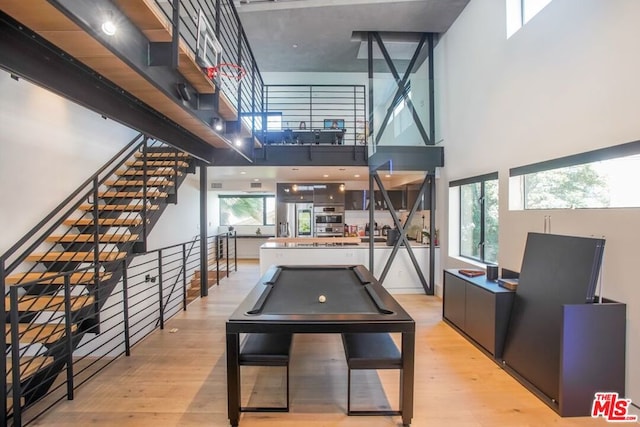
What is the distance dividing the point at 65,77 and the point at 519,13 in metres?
4.36

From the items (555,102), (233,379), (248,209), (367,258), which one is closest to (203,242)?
(367,258)

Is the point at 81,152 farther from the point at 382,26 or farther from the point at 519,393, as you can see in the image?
the point at 519,393

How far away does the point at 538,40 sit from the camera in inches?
118

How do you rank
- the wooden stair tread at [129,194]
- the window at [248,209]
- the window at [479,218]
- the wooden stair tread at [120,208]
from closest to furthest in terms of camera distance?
the window at [479,218], the wooden stair tread at [120,208], the wooden stair tread at [129,194], the window at [248,209]

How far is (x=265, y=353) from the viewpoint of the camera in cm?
223

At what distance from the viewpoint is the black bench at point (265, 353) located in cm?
219

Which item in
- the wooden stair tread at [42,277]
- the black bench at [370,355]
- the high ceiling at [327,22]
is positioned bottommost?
the black bench at [370,355]

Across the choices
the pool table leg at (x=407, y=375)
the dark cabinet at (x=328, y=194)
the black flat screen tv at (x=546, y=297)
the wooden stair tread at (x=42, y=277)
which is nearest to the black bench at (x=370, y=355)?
the pool table leg at (x=407, y=375)

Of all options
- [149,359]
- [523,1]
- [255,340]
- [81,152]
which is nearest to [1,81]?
[81,152]

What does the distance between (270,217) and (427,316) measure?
21.3ft

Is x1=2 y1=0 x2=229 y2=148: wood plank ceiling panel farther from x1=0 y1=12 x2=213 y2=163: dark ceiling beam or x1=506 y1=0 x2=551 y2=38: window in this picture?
x1=506 y1=0 x2=551 y2=38: window

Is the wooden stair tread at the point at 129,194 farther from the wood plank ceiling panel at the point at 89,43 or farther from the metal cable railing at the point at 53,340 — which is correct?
the wood plank ceiling panel at the point at 89,43

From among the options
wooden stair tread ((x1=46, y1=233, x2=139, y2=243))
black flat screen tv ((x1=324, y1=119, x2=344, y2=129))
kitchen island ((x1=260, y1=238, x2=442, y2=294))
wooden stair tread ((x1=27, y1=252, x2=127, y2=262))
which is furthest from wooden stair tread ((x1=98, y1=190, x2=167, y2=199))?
black flat screen tv ((x1=324, y1=119, x2=344, y2=129))

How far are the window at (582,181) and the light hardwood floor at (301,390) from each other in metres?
1.67
